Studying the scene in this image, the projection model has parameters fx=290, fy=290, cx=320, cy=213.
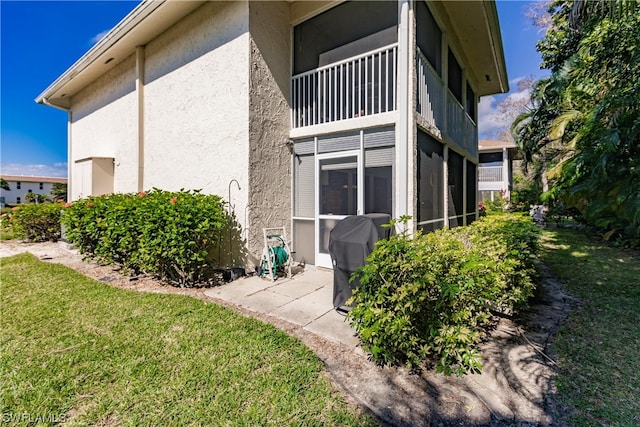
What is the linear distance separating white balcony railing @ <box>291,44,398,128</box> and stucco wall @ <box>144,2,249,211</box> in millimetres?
1489

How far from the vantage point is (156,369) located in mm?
3000

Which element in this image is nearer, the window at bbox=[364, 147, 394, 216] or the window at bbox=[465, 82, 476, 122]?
the window at bbox=[364, 147, 394, 216]

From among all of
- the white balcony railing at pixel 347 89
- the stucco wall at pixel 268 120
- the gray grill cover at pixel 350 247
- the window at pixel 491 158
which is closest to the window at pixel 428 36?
the white balcony railing at pixel 347 89

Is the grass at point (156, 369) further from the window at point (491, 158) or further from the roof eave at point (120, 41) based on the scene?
the window at point (491, 158)

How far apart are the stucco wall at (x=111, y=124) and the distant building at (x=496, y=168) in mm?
20665

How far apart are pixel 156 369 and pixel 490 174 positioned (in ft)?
88.0

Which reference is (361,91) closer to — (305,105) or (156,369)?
(305,105)

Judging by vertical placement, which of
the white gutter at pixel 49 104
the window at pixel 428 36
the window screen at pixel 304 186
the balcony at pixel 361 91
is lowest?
the window screen at pixel 304 186

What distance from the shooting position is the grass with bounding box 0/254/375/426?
242 cm

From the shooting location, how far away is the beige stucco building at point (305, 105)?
237 inches

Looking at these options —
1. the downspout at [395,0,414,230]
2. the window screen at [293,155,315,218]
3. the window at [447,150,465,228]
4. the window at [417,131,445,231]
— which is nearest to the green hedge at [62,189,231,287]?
the window screen at [293,155,315,218]

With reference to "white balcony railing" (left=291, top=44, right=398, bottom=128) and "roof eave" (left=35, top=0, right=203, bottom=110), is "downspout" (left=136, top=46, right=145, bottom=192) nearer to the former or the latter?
"roof eave" (left=35, top=0, right=203, bottom=110)

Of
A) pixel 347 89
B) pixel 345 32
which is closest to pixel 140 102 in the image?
pixel 345 32

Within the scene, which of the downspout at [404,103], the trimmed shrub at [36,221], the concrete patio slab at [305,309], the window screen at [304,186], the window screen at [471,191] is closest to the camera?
the concrete patio slab at [305,309]
